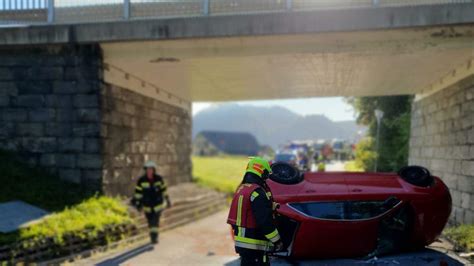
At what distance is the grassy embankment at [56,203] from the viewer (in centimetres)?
738

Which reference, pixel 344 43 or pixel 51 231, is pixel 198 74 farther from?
pixel 51 231

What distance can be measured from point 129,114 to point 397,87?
7.99 meters

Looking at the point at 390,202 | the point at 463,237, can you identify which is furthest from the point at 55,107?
the point at 463,237

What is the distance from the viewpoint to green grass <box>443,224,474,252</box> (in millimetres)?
6234

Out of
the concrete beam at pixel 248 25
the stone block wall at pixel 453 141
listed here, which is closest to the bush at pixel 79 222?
the concrete beam at pixel 248 25

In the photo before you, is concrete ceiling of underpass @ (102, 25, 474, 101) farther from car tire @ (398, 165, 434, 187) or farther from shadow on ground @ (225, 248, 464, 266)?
shadow on ground @ (225, 248, 464, 266)

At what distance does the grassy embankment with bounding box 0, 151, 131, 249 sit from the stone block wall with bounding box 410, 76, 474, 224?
7052 millimetres

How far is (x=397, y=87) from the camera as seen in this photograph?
12.9 metres

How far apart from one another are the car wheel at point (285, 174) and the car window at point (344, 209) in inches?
16.6

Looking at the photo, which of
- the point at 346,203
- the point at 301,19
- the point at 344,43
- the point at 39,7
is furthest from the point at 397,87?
the point at 39,7

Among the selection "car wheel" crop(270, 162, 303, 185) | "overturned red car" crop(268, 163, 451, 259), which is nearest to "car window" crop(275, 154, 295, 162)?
"car wheel" crop(270, 162, 303, 185)

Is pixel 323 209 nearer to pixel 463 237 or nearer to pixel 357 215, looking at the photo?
pixel 357 215

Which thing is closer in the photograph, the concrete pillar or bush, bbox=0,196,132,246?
bush, bbox=0,196,132,246

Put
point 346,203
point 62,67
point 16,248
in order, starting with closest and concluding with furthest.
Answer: point 346,203 < point 16,248 < point 62,67
